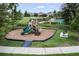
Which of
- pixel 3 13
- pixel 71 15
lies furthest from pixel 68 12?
pixel 3 13

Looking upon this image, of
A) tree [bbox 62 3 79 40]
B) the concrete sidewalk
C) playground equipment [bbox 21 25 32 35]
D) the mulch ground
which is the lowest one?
the concrete sidewalk

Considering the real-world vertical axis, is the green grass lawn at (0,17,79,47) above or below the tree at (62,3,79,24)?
below

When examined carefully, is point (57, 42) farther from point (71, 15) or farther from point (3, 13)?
point (3, 13)

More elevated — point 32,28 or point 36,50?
point 32,28

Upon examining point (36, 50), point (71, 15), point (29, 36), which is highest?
point (71, 15)

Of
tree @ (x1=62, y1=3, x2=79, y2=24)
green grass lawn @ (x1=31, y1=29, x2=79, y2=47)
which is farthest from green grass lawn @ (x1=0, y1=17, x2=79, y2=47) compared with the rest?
tree @ (x1=62, y1=3, x2=79, y2=24)

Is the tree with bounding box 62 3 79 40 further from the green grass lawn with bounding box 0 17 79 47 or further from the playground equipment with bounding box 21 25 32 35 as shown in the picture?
the playground equipment with bounding box 21 25 32 35

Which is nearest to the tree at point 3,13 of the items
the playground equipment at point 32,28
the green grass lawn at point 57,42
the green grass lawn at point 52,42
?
the green grass lawn at point 52,42

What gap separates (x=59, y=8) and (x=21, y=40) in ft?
1.53

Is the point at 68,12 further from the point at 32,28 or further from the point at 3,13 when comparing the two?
Answer: the point at 3,13

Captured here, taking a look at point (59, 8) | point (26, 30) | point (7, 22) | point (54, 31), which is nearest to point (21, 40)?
point (26, 30)

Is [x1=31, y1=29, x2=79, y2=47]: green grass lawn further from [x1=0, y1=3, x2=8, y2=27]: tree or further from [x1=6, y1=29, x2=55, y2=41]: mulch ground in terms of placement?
[x1=0, y1=3, x2=8, y2=27]: tree

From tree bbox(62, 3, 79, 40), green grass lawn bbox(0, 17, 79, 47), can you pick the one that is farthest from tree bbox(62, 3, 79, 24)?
green grass lawn bbox(0, 17, 79, 47)

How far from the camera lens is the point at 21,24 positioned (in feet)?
5.40
